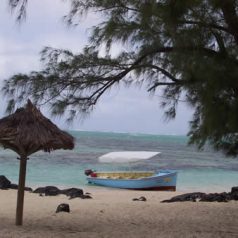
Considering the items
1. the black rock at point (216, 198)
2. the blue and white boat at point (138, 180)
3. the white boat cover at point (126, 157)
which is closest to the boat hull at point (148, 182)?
the blue and white boat at point (138, 180)

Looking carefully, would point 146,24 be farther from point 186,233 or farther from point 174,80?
point 186,233

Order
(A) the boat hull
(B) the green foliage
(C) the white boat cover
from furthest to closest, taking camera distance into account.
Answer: (C) the white boat cover
(A) the boat hull
(B) the green foliage

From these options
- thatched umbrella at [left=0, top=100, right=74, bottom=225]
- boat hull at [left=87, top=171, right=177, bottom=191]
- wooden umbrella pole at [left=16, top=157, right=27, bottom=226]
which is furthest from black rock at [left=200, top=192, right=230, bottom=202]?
thatched umbrella at [left=0, top=100, right=74, bottom=225]

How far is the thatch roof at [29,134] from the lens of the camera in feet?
24.1

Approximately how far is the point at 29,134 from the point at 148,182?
42.4 feet

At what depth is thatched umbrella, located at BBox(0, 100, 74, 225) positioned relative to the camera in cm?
734

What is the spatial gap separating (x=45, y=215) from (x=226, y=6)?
609cm

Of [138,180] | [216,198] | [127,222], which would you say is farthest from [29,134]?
[138,180]

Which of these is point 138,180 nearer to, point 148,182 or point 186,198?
point 148,182

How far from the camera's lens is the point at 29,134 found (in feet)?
24.2

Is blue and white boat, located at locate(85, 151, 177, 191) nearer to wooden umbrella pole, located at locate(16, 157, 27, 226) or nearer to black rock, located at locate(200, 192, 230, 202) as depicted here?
black rock, located at locate(200, 192, 230, 202)

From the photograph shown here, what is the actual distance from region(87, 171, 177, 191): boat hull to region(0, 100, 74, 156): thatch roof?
12.5 m

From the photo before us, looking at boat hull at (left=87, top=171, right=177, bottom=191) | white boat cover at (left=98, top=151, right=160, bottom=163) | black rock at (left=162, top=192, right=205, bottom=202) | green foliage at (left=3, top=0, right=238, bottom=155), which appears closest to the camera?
green foliage at (left=3, top=0, right=238, bottom=155)

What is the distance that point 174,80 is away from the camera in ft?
22.4
